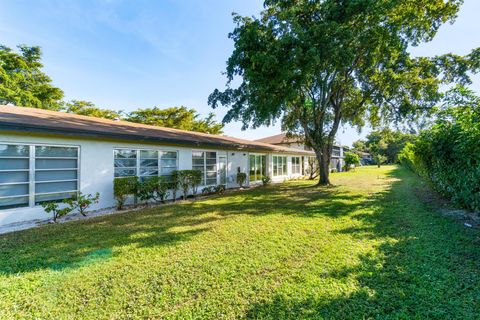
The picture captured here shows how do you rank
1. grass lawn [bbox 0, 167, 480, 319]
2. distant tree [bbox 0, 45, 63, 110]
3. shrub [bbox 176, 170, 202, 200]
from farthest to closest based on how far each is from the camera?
distant tree [bbox 0, 45, 63, 110] → shrub [bbox 176, 170, 202, 200] → grass lawn [bbox 0, 167, 480, 319]

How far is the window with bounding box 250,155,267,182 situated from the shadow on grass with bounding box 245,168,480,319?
39.1 feet

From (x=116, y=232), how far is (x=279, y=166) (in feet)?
55.3

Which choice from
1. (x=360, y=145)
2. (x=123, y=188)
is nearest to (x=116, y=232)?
(x=123, y=188)

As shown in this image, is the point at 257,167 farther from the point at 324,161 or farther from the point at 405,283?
the point at 405,283

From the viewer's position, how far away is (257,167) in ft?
59.2

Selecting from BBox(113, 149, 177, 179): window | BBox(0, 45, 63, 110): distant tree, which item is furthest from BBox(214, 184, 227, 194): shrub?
BBox(0, 45, 63, 110): distant tree

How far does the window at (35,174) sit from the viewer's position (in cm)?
659

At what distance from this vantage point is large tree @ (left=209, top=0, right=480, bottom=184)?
31.3ft

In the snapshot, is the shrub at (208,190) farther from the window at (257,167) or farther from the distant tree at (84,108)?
the distant tree at (84,108)

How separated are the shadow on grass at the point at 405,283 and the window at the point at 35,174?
814cm

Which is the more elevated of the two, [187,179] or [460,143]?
[460,143]

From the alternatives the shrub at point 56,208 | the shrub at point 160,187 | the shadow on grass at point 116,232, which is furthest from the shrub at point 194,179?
the shrub at point 56,208

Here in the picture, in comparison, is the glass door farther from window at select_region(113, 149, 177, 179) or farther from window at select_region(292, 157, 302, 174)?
window at select_region(292, 157, 302, 174)

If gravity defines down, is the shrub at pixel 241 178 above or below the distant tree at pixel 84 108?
below
